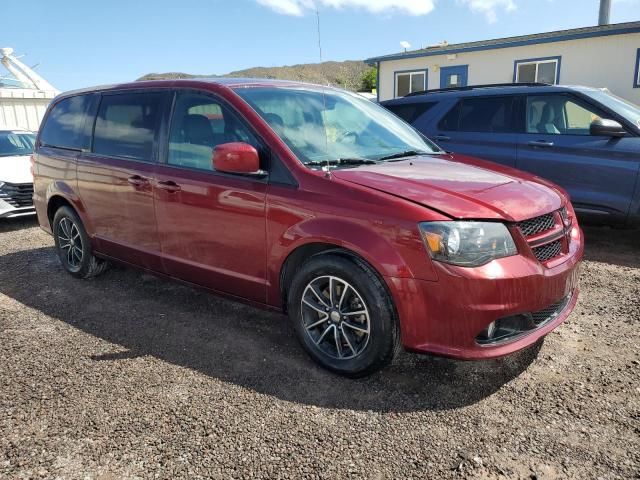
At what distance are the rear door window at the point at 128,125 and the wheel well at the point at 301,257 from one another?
1535 mm

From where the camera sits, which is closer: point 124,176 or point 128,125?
point 124,176

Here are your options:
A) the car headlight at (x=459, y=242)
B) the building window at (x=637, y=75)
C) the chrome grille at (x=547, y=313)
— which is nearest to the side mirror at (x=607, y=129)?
the chrome grille at (x=547, y=313)

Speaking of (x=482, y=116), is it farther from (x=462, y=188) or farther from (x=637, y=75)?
(x=637, y=75)

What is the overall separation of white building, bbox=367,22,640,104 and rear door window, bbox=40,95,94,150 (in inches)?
518

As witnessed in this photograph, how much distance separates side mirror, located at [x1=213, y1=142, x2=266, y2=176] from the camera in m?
3.08

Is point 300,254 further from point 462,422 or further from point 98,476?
point 98,476

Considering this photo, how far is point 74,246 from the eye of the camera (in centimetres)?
502

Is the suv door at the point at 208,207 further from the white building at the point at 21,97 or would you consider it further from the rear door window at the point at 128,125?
the white building at the point at 21,97

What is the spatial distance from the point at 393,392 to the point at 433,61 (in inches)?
Result: 619

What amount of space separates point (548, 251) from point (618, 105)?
3788 millimetres

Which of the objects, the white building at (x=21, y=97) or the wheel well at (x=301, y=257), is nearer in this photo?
the wheel well at (x=301, y=257)

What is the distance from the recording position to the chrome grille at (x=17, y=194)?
755cm

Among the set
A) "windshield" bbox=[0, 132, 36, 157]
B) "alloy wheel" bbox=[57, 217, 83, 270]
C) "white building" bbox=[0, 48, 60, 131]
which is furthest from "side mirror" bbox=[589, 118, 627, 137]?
"white building" bbox=[0, 48, 60, 131]

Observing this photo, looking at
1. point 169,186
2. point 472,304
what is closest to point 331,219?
point 472,304
